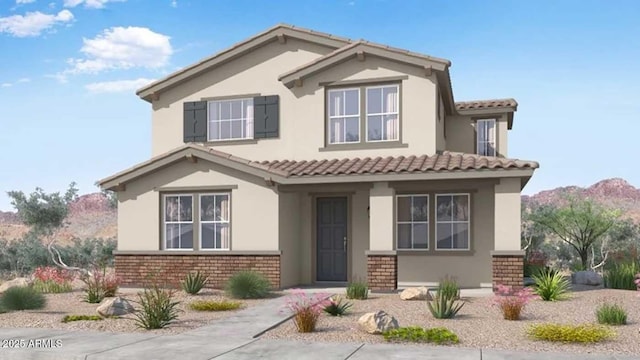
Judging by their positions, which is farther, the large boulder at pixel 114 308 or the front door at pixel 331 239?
the front door at pixel 331 239

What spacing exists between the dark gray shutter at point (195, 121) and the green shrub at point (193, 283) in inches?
208

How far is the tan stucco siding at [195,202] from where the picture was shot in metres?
17.5

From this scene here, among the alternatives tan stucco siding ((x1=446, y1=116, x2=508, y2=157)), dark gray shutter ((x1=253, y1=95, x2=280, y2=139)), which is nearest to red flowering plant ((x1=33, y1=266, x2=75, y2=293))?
dark gray shutter ((x1=253, y1=95, x2=280, y2=139))

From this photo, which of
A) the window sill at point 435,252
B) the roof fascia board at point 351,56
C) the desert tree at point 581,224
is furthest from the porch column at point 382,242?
the desert tree at point 581,224

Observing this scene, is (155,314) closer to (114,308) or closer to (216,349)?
(114,308)

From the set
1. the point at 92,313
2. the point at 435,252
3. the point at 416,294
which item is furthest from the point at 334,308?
the point at 435,252

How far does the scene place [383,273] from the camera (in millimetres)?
16375

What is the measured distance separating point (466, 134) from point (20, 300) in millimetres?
14072

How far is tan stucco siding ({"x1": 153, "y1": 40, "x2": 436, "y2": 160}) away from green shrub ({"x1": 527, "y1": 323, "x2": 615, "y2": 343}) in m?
8.13

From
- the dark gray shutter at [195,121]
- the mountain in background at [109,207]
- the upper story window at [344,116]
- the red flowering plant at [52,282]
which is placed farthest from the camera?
the mountain in background at [109,207]

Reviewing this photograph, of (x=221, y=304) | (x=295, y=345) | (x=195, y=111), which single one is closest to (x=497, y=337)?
(x=295, y=345)

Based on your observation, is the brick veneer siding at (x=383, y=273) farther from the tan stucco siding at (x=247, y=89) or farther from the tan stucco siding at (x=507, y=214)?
the tan stucco siding at (x=247, y=89)

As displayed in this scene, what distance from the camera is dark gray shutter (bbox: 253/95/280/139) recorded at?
771 inches

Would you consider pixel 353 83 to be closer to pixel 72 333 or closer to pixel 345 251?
pixel 345 251
